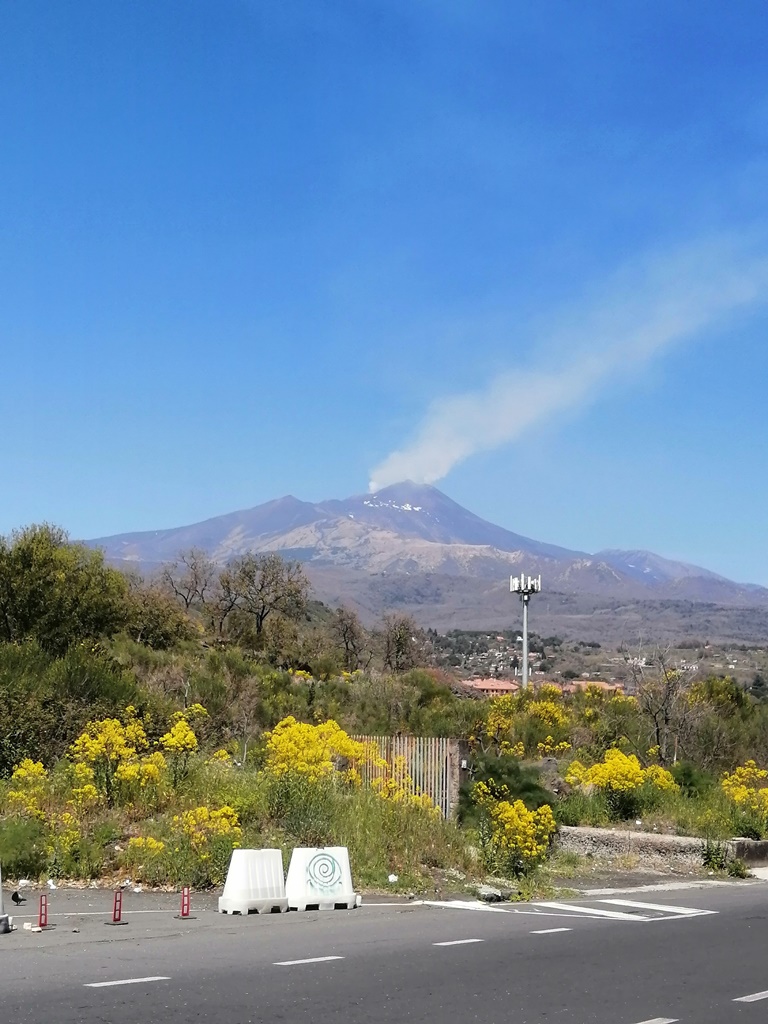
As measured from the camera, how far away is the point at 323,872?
47.4 feet

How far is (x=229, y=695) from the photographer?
34.7m

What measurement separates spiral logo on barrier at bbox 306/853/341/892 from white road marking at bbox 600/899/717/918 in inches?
158

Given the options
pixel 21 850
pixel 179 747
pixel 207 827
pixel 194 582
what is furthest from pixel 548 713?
pixel 194 582

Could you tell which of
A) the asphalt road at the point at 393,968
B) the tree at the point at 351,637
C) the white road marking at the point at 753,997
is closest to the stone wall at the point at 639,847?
the asphalt road at the point at 393,968

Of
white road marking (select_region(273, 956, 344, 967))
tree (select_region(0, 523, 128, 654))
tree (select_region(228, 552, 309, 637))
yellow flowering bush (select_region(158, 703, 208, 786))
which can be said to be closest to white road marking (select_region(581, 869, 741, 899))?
yellow flowering bush (select_region(158, 703, 208, 786))

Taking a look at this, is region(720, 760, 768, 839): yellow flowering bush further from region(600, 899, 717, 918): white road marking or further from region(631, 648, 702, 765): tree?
region(631, 648, 702, 765): tree

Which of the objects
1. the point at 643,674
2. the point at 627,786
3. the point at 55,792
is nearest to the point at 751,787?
the point at 627,786

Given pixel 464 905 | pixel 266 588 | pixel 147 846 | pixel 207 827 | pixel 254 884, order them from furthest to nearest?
pixel 266 588 < pixel 207 827 < pixel 147 846 < pixel 464 905 < pixel 254 884

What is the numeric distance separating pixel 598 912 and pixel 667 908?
115cm

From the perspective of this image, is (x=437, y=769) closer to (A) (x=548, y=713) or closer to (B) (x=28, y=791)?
(B) (x=28, y=791)

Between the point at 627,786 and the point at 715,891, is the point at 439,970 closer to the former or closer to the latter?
the point at 715,891

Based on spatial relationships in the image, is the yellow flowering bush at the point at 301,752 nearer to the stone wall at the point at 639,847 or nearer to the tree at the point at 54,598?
the stone wall at the point at 639,847

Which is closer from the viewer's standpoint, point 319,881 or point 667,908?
point 319,881

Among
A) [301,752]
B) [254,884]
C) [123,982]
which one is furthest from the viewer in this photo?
[301,752]
